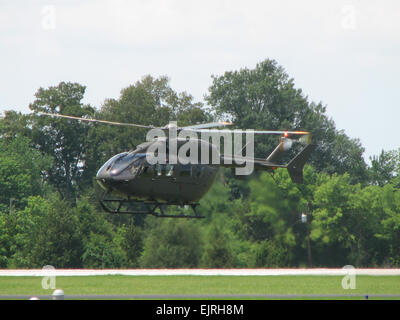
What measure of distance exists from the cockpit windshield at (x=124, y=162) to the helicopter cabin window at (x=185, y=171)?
1.44 metres

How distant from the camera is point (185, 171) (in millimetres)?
24906

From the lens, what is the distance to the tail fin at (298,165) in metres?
29.8

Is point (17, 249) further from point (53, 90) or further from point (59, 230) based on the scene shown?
point (53, 90)

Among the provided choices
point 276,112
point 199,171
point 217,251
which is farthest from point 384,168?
point 199,171

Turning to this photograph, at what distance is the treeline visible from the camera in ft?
131

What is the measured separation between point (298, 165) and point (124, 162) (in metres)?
8.75

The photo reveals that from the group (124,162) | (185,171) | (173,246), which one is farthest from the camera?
(173,246)

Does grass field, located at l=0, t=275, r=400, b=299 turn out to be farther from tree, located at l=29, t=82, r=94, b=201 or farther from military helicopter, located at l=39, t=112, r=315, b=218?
tree, located at l=29, t=82, r=94, b=201

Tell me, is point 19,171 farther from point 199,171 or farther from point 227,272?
point 199,171

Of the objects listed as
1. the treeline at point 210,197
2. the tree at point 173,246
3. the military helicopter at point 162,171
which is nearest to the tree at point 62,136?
the treeline at point 210,197

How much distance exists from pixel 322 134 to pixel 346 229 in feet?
92.5

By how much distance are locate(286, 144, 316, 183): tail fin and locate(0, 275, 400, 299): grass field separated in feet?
14.5

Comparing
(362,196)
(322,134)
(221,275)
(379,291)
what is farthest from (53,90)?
(379,291)

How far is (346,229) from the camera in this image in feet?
142
